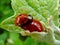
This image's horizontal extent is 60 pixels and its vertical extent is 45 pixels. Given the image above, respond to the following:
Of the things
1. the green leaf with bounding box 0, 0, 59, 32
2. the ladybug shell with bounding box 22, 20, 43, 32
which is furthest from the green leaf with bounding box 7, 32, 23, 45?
the ladybug shell with bounding box 22, 20, 43, 32

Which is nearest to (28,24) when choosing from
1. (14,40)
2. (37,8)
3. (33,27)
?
(33,27)

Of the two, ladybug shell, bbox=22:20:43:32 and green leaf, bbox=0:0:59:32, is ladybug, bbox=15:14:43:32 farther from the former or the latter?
green leaf, bbox=0:0:59:32

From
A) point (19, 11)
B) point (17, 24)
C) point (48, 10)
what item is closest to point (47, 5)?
point (48, 10)

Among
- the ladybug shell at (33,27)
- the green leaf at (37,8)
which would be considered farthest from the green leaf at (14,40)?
the ladybug shell at (33,27)

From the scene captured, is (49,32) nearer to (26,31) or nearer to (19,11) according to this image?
(26,31)

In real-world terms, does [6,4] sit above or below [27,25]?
below

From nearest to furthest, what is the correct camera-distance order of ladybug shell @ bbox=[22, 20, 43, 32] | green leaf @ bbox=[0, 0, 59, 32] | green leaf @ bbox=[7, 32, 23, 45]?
ladybug shell @ bbox=[22, 20, 43, 32], green leaf @ bbox=[0, 0, 59, 32], green leaf @ bbox=[7, 32, 23, 45]

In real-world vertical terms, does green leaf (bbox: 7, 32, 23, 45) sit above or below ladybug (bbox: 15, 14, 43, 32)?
below

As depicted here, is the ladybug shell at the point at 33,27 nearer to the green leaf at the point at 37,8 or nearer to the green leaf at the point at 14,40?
the green leaf at the point at 37,8

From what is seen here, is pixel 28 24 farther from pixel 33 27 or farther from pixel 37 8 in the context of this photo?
pixel 37 8

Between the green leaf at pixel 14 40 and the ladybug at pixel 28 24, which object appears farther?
the green leaf at pixel 14 40

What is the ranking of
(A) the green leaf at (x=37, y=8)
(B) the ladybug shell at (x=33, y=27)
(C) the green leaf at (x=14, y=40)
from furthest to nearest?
(C) the green leaf at (x=14, y=40) → (A) the green leaf at (x=37, y=8) → (B) the ladybug shell at (x=33, y=27)
